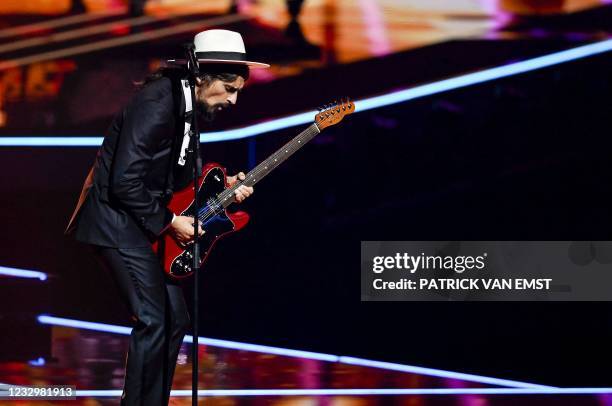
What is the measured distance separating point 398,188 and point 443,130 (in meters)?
0.39

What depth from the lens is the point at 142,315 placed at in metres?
3.79

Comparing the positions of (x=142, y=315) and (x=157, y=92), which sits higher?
(x=157, y=92)

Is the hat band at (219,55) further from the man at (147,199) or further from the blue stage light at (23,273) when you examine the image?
the blue stage light at (23,273)

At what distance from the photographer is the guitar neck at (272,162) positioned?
4332 millimetres

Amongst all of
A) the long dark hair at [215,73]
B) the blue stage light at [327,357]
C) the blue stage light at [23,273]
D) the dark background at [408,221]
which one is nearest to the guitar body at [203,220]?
the long dark hair at [215,73]

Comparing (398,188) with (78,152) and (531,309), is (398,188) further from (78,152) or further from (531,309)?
(78,152)

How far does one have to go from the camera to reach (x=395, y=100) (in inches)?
210

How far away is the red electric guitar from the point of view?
4027 millimetres

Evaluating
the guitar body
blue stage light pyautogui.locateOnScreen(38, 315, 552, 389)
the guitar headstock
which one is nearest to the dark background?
blue stage light pyautogui.locateOnScreen(38, 315, 552, 389)

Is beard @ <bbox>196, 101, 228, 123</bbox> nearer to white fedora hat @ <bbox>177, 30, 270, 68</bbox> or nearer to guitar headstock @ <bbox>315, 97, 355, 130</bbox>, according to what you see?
white fedora hat @ <bbox>177, 30, 270, 68</bbox>

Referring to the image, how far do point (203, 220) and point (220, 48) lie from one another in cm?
70

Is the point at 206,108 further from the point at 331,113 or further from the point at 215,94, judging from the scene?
the point at 331,113

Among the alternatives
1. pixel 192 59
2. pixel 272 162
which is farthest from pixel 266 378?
pixel 192 59

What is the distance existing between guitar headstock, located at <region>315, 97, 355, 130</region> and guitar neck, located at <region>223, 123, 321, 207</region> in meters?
0.04
